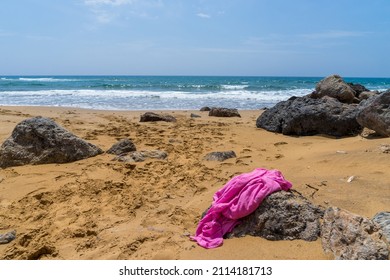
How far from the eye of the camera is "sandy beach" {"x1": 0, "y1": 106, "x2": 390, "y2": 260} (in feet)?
9.96

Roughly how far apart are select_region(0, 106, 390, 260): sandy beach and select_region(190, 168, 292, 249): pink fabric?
140mm

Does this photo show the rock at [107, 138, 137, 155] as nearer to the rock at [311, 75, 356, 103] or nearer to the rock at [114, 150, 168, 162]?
the rock at [114, 150, 168, 162]

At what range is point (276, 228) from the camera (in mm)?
2998

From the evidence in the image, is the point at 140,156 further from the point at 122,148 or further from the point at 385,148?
the point at 385,148

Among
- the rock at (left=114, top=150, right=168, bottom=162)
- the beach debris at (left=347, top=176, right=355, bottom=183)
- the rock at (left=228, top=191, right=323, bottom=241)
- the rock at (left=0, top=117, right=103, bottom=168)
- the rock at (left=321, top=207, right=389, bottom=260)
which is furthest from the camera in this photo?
the rock at (left=114, top=150, right=168, bottom=162)

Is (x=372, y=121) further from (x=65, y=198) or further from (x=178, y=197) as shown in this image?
(x=65, y=198)

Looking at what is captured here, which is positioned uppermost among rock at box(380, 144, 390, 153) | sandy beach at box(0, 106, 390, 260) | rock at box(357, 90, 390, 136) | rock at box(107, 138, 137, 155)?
rock at box(357, 90, 390, 136)

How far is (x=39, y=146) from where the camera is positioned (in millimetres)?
5738

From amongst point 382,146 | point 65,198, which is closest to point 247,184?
point 65,198

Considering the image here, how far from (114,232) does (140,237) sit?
0.35 meters

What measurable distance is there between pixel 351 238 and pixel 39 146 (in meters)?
5.13

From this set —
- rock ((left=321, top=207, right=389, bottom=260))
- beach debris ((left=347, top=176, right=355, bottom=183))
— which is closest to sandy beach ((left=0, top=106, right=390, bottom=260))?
beach debris ((left=347, top=176, right=355, bottom=183))

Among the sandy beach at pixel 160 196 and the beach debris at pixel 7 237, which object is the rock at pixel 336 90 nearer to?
the sandy beach at pixel 160 196

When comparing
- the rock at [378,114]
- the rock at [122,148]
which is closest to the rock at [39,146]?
the rock at [122,148]
